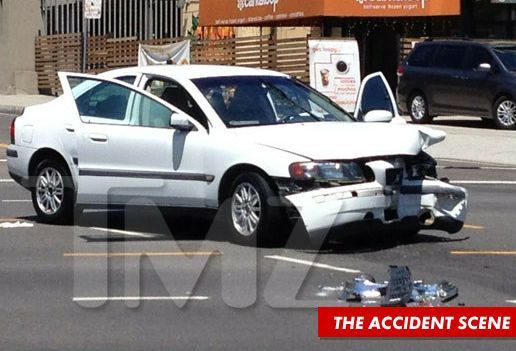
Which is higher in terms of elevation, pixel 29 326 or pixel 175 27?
pixel 175 27

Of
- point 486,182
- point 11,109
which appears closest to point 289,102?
point 486,182

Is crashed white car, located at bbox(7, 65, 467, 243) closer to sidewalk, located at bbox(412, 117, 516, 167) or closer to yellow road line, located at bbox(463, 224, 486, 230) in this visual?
yellow road line, located at bbox(463, 224, 486, 230)

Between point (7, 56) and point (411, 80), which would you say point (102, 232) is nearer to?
point (411, 80)

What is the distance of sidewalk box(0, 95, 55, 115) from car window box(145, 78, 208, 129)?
73.4 feet

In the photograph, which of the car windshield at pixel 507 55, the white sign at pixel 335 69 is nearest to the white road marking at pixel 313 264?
the white sign at pixel 335 69

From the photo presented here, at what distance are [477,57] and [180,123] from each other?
16.1 metres

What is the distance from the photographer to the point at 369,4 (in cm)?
3117

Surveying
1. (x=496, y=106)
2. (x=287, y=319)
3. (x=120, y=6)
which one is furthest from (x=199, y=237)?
(x=120, y=6)

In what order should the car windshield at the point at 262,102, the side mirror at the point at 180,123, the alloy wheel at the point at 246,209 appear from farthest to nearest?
the car windshield at the point at 262,102
the side mirror at the point at 180,123
the alloy wheel at the point at 246,209

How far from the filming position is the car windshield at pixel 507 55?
26.7 meters

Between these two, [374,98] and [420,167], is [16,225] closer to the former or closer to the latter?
[374,98]

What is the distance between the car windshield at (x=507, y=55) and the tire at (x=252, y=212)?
15.6 meters

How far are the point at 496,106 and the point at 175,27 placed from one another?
59.5 ft

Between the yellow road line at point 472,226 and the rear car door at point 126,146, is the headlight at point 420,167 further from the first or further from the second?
the rear car door at point 126,146
